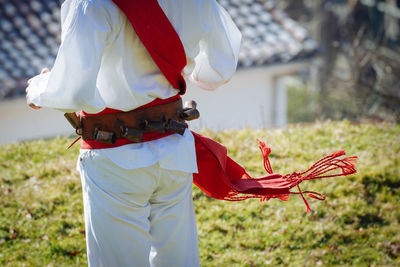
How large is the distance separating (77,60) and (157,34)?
392mm

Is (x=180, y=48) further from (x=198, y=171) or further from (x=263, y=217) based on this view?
(x=263, y=217)

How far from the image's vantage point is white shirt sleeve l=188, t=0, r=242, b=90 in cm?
275

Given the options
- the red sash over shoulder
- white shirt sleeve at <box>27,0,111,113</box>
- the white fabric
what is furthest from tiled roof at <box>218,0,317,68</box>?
white shirt sleeve at <box>27,0,111,113</box>

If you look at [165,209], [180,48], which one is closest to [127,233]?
[165,209]

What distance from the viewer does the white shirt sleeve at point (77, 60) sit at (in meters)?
2.24

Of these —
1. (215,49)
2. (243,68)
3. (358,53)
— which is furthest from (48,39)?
(215,49)

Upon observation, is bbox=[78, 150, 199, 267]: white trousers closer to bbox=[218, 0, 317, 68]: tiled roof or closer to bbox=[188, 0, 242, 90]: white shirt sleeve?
bbox=[188, 0, 242, 90]: white shirt sleeve

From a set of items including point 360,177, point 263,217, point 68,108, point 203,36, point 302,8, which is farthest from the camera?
point 302,8

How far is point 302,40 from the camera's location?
9727mm

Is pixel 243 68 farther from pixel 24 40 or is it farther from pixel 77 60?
pixel 77 60

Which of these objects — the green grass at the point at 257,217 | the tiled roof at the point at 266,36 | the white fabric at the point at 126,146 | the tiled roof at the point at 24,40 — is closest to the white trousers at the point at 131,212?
the white fabric at the point at 126,146

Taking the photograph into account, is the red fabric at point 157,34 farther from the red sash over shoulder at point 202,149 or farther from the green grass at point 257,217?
the green grass at point 257,217

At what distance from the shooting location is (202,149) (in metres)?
2.88

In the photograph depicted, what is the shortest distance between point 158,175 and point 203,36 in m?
0.74
